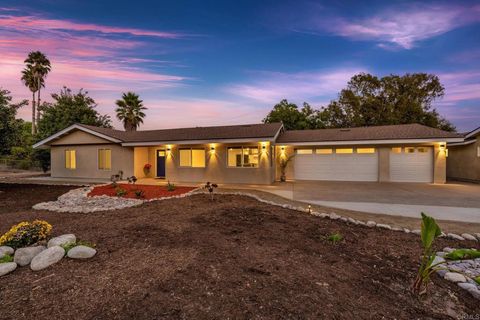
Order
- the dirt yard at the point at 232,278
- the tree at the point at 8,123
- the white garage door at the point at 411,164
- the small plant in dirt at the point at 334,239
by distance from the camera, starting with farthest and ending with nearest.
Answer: the white garage door at the point at 411,164, the tree at the point at 8,123, the small plant in dirt at the point at 334,239, the dirt yard at the point at 232,278

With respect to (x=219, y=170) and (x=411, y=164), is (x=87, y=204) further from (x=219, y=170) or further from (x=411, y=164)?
(x=411, y=164)

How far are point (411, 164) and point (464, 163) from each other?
458 cm

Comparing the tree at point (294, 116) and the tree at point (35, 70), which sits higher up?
the tree at point (35, 70)

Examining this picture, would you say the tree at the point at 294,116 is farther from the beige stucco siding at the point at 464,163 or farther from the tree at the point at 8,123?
the tree at the point at 8,123

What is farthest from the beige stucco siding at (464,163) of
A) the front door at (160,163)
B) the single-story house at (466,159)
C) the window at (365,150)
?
the front door at (160,163)

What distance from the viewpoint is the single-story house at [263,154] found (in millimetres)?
12375

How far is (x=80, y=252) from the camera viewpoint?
3293 millimetres

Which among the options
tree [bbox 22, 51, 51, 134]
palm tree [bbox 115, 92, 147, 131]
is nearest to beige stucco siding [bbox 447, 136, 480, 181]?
palm tree [bbox 115, 92, 147, 131]

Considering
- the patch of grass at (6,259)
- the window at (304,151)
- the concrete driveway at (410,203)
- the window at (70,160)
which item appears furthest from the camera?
the window at (70,160)

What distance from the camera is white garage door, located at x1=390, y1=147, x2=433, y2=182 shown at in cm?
1282

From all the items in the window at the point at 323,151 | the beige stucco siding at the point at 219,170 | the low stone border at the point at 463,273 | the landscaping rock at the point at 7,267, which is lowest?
the low stone border at the point at 463,273

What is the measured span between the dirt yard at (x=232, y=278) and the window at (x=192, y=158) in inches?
345

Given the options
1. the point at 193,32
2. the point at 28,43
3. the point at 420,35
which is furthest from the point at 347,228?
the point at 28,43

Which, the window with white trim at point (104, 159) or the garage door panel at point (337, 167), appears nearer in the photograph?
the garage door panel at point (337, 167)
